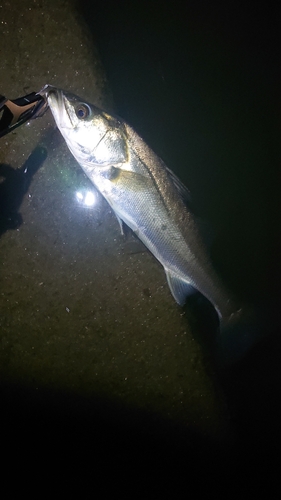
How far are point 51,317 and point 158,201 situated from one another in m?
1.07

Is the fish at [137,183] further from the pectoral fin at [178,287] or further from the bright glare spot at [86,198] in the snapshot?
the bright glare spot at [86,198]

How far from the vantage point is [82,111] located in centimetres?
172

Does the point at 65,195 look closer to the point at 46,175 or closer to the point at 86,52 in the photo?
the point at 46,175

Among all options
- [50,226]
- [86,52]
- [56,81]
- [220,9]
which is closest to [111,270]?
[50,226]

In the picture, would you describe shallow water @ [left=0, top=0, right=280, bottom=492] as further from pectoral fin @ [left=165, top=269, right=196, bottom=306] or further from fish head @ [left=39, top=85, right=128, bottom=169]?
fish head @ [left=39, top=85, right=128, bottom=169]

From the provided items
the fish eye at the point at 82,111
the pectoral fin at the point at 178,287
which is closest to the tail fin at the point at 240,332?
the pectoral fin at the point at 178,287

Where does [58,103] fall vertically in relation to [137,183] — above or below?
above

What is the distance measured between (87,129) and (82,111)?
0.09m

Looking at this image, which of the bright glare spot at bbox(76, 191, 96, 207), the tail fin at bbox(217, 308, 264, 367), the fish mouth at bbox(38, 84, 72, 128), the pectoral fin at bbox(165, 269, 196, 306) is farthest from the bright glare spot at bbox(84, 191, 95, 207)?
the tail fin at bbox(217, 308, 264, 367)

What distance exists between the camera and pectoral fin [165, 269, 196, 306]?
1.93 m

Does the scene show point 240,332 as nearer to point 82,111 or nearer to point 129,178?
point 129,178

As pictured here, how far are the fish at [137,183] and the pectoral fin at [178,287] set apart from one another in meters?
0.07

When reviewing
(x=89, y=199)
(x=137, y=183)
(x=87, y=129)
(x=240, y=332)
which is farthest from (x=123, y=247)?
(x=240, y=332)

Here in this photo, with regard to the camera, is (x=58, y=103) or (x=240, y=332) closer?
(x=58, y=103)
